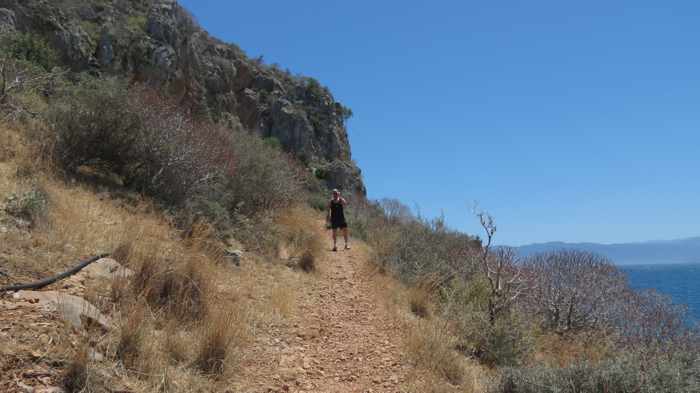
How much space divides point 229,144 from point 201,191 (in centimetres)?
361

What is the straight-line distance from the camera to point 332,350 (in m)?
4.49

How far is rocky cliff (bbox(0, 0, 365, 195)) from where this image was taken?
14445 millimetres

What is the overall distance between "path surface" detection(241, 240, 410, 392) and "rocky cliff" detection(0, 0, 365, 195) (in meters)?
12.2

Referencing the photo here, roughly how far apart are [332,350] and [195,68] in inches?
824

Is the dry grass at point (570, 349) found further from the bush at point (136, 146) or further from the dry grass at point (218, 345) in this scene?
the bush at point (136, 146)

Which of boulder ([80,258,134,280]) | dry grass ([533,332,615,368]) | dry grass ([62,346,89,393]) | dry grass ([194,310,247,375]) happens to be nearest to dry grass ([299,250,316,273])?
dry grass ([194,310,247,375])

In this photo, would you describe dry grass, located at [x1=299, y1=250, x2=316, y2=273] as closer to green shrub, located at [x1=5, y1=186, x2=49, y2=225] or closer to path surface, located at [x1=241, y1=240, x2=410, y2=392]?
path surface, located at [x1=241, y1=240, x2=410, y2=392]

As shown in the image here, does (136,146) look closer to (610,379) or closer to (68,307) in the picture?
(68,307)

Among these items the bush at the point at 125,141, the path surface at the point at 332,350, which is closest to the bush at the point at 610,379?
the path surface at the point at 332,350

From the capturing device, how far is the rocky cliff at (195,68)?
14445mm

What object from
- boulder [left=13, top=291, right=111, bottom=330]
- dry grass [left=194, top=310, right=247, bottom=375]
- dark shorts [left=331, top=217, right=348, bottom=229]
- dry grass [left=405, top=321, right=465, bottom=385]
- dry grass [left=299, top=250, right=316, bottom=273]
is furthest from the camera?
dark shorts [left=331, top=217, right=348, bottom=229]

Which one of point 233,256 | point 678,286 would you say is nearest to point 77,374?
point 233,256

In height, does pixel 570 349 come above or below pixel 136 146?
below

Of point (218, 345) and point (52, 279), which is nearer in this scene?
point (52, 279)
